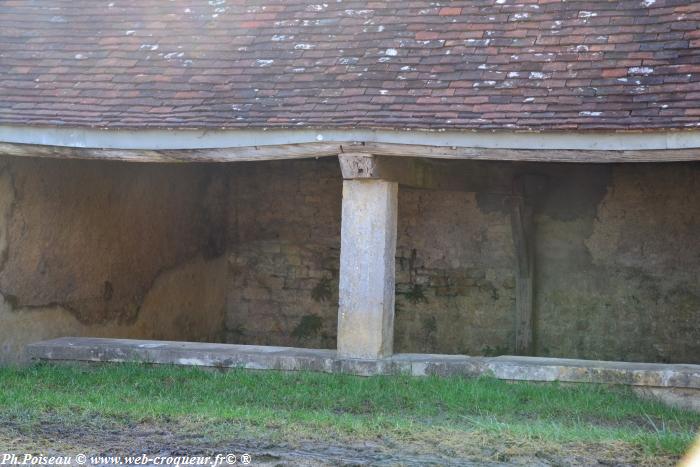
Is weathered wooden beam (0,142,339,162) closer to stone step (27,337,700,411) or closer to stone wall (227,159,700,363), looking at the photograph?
stone step (27,337,700,411)

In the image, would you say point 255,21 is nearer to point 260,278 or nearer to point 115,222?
point 115,222

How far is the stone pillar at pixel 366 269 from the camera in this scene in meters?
8.75

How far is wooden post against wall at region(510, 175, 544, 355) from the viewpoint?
37.0 ft

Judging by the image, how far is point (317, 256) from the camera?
12469 millimetres

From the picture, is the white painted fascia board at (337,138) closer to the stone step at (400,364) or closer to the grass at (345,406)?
the stone step at (400,364)

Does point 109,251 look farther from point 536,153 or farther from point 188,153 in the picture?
point 536,153

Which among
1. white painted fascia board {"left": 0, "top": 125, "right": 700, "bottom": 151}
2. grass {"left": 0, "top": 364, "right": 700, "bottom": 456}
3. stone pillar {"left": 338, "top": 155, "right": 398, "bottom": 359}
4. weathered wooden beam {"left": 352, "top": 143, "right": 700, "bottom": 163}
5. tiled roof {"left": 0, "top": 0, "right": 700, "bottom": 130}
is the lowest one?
grass {"left": 0, "top": 364, "right": 700, "bottom": 456}

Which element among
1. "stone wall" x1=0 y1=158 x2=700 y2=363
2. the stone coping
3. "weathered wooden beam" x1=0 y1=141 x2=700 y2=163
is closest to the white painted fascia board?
"weathered wooden beam" x1=0 y1=141 x2=700 y2=163

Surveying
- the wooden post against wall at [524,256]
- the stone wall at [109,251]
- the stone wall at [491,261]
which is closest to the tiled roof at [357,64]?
the stone wall at [109,251]

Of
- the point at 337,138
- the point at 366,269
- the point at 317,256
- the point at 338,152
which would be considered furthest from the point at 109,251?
the point at 337,138

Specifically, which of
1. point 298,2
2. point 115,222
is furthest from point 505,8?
point 115,222

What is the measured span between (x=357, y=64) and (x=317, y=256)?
155 inches

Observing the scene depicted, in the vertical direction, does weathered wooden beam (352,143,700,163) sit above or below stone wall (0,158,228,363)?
above

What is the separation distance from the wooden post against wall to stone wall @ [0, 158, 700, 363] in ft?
0.42
